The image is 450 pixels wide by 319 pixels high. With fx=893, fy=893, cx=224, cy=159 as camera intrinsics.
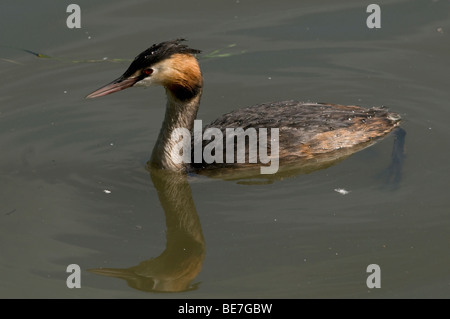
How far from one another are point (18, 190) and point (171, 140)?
1.47 metres

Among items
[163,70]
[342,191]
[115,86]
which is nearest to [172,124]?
[163,70]

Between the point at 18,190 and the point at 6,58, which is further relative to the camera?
the point at 6,58

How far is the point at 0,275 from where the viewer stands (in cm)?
692

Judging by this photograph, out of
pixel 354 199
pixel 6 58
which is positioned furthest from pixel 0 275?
pixel 6 58

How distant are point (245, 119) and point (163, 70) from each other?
0.89 meters

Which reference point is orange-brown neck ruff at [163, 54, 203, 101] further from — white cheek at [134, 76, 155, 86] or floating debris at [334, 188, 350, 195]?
floating debris at [334, 188, 350, 195]

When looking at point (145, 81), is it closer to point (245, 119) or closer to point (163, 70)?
point (163, 70)

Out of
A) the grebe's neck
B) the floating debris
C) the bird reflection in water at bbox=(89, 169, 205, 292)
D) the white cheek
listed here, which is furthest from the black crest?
the floating debris

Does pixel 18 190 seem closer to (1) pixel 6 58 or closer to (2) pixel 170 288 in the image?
(2) pixel 170 288

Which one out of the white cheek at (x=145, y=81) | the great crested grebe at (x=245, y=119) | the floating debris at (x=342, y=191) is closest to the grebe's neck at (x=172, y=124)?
the great crested grebe at (x=245, y=119)

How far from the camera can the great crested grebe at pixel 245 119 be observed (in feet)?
26.4

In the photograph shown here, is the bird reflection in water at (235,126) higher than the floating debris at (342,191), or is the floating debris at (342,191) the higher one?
the bird reflection in water at (235,126)

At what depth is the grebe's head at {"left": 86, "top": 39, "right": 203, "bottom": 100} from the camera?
7957 millimetres

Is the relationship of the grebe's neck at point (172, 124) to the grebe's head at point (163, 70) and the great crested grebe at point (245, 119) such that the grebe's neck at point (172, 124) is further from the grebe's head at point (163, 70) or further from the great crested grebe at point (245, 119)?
the grebe's head at point (163, 70)
